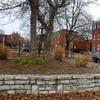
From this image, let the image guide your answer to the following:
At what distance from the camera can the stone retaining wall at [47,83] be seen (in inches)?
334

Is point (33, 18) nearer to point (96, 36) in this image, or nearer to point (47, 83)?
point (47, 83)

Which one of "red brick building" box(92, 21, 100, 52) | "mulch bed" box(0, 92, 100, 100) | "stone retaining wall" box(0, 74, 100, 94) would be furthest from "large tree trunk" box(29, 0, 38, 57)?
"red brick building" box(92, 21, 100, 52)

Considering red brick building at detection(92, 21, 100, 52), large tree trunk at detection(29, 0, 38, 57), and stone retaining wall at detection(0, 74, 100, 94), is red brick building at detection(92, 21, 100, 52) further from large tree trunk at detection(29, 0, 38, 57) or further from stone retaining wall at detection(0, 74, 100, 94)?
stone retaining wall at detection(0, 74, 100, 94)

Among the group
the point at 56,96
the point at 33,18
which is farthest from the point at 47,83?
the point at 33,18

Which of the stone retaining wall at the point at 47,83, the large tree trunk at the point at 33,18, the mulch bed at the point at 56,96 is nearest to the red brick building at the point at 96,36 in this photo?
the large tree trunk at the point at 33,18

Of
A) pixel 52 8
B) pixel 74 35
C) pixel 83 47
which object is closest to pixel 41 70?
Result: pixel 52 8

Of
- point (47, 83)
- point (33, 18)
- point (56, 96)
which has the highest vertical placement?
point (33, 18)

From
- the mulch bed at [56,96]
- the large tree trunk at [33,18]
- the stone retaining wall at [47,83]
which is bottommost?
the mulch bed at [56,96]

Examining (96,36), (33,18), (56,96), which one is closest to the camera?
(56,96)

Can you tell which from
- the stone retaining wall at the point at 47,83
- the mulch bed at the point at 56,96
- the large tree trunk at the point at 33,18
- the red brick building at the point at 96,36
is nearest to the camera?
the mulch bed at the point at 56,96

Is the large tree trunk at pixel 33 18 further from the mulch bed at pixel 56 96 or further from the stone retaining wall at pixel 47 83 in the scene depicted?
the mulch bed at pixel 56 96

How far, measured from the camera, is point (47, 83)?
346 inches

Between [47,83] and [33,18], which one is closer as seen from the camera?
[47,83]

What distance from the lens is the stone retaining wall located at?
849 centimetres
